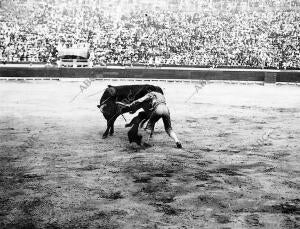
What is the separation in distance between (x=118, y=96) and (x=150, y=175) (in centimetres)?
293

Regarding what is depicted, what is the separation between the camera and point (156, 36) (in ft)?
118

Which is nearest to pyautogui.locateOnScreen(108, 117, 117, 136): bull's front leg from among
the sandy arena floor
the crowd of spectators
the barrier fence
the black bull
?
the black bull

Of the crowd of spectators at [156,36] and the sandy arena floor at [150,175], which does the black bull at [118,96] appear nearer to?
the sandy arena floor at [150,175]

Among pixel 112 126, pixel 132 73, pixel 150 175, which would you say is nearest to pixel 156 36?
pixel 132 73

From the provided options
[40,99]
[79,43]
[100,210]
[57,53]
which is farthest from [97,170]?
[79,43]

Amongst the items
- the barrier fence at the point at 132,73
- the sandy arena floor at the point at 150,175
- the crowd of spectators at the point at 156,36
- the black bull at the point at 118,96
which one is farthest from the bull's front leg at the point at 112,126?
the crowd of spectators at the point at 156,36

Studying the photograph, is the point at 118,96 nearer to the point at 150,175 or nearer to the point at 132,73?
the point at 150,175

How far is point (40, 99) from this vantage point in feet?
50.5

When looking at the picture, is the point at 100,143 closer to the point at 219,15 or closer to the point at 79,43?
the point at 79,43

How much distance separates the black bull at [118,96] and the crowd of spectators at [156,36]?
74.8 feet

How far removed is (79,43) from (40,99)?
18752mm

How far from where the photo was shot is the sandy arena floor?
447 cm

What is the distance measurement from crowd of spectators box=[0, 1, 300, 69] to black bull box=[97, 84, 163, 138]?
2279 centimetres

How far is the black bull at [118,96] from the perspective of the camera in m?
8.09
